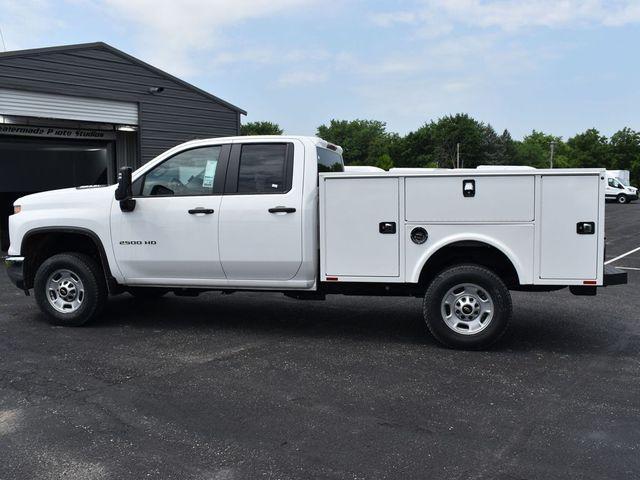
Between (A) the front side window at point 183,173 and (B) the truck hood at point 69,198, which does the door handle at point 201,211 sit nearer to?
(A) the front side window at point 183,173

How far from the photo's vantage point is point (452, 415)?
4164mm

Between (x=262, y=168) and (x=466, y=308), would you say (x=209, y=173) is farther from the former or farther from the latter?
(x=466, y=308)

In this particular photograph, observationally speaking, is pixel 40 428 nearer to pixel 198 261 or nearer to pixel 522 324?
pixel 198 261

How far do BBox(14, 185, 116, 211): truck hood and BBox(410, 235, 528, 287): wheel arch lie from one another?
3374mm

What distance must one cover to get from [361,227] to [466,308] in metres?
1.24

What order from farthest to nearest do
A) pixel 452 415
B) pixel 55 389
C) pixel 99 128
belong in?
pixel 99 128
pixel 55 389
pixel 452 415

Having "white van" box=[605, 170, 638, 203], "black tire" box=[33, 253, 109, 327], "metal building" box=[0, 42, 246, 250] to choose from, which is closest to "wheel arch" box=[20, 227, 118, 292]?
"black tire" box=[33, 253, 109, 327]

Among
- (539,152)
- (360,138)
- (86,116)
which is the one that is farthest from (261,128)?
(86,116)

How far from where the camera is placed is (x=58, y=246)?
23.1 ft

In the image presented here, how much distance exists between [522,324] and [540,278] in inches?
59.6

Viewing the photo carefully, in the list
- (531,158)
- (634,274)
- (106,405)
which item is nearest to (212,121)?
(634,274)

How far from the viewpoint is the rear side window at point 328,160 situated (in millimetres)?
6369

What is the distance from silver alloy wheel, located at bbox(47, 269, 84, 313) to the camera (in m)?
6.73

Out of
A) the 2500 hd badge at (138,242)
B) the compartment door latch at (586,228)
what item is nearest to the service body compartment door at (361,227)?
the compartment door latch at (586,228)
